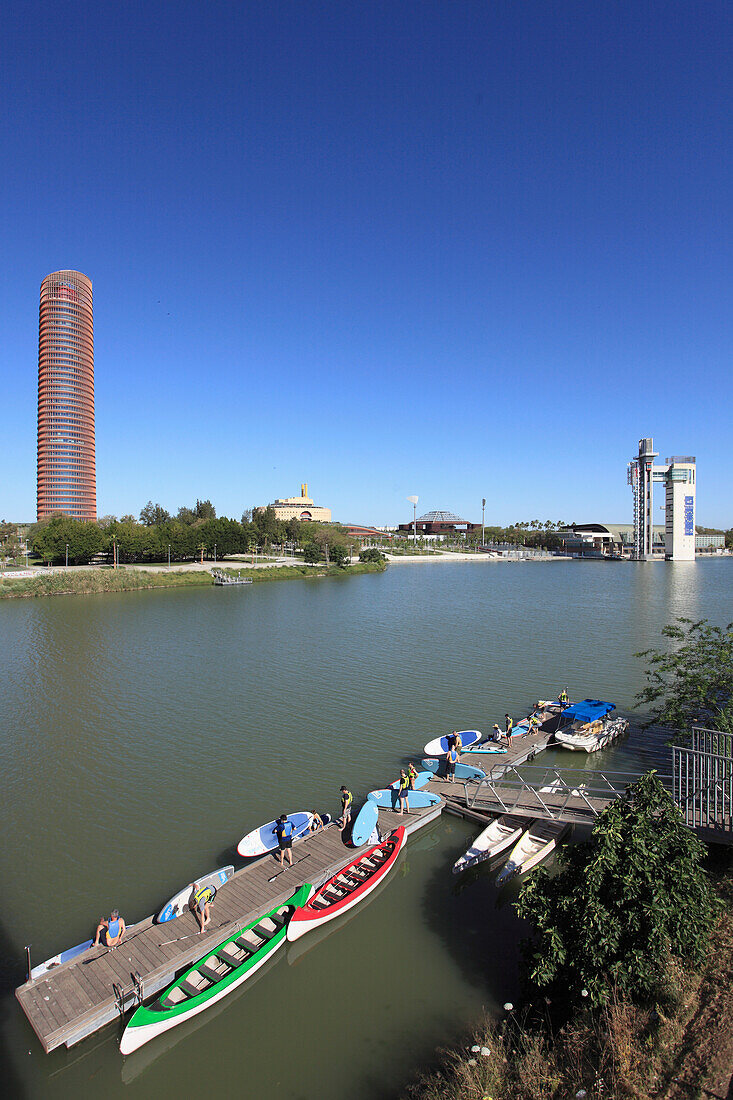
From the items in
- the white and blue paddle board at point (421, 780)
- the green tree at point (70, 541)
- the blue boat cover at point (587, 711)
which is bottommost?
the white and blue paddle board at point (421, 780)

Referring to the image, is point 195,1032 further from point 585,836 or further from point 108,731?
point 108,731

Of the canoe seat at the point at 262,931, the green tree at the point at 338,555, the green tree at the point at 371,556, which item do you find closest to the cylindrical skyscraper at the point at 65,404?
the green tree at the point at 338,555

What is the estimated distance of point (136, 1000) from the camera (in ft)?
28.8

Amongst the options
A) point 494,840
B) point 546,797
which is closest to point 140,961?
point 494,840

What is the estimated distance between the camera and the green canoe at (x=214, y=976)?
8342 mm

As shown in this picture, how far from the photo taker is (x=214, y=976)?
360 inches

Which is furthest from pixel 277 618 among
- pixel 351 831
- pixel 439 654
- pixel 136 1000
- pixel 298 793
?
pixel 136 1000

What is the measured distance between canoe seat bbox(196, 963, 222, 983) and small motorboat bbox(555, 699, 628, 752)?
13.0m

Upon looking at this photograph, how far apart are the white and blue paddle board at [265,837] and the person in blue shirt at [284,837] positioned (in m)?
0.12

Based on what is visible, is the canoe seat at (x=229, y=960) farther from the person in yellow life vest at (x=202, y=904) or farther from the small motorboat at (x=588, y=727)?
the small motorboat at (x=588, y=727)

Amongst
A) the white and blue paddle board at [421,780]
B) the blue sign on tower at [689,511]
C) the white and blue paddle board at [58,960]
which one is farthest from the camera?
the blue sign on tower at [689,511]

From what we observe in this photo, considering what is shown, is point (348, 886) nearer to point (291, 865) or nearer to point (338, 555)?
point (291, 865)

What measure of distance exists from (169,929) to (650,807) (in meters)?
7.92

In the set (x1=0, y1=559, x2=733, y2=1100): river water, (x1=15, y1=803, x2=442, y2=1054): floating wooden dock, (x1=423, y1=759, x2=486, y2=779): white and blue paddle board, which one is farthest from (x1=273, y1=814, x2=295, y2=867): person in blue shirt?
(x1=423, y1=759, x2=486, y2=779): white and blue paddle board
